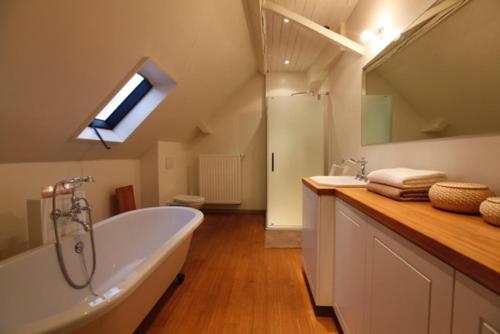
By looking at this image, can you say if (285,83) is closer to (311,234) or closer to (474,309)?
(311,234)

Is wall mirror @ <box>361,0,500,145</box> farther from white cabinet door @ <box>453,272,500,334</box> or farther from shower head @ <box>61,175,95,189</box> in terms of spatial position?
shower head @ <box>61,175,95,189</box>

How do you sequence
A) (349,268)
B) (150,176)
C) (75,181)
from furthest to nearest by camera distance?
(150,176)
(75,181)
(349,268)

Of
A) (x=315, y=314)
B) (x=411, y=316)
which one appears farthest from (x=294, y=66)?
(x=411, y=316)

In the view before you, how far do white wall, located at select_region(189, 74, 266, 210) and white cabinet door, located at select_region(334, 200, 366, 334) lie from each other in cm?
258

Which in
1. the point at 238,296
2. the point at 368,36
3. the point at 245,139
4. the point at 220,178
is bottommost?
the point at 238,296

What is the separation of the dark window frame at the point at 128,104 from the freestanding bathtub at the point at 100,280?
0.97 m

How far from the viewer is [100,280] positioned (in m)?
1.59

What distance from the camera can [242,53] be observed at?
2.78 m

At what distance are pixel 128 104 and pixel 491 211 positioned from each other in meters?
2.64

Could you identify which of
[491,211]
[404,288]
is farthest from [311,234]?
[491,211]

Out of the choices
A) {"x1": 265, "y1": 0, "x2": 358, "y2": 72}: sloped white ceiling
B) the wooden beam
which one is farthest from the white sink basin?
{"x1": 265, "y1": 0, "x2": 358, "y2": 72}: sloped white ceiling

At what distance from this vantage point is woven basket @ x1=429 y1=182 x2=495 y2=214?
77 centimetres

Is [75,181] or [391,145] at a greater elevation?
[391,145]

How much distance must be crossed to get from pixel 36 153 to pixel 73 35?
91cm
